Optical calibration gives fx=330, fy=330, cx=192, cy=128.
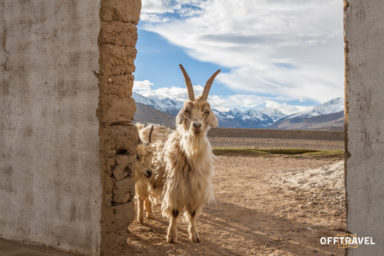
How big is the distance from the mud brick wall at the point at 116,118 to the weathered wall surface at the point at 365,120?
2.66 metres

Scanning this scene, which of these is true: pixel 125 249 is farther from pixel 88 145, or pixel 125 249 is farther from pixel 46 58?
pixel 46 58

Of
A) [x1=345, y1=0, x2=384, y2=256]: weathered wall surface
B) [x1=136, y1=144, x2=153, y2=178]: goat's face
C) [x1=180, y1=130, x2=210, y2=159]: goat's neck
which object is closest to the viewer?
[x1=345, y1=0, x2=384, y2=256]: weathered wall surface

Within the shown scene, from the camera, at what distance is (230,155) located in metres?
16.0

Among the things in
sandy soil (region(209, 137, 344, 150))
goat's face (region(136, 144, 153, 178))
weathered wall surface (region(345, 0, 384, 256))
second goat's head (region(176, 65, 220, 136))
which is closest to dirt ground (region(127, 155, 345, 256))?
goat's face (region(136, 144, 153, 178))

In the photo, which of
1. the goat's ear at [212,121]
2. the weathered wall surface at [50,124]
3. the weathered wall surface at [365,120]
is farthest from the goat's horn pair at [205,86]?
the weathered wall surface at [365,120]

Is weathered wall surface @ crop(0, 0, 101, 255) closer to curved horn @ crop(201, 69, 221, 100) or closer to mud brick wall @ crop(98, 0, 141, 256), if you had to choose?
mud brick wall @ crop(98, 0, 141, 256)

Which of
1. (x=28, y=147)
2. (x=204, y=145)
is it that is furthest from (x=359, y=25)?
(x=28, y=147)

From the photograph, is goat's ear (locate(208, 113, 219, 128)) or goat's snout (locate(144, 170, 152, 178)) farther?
goat's snout (locate(144, 170, 152, 178))

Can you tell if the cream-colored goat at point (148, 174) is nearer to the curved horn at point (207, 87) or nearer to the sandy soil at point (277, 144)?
the curved horn at point (207, 87)

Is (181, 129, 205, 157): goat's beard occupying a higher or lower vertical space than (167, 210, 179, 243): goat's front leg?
higher

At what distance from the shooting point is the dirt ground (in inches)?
193

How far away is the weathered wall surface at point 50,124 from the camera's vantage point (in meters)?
4.10

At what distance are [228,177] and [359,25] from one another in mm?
7932

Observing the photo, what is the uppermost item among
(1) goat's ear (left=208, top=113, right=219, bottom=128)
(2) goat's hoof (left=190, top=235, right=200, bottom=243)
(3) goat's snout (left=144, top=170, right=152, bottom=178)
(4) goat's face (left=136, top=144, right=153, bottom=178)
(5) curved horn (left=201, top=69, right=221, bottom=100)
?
(5) curved horn (left=201, top=69, right=221, bottom=100)
